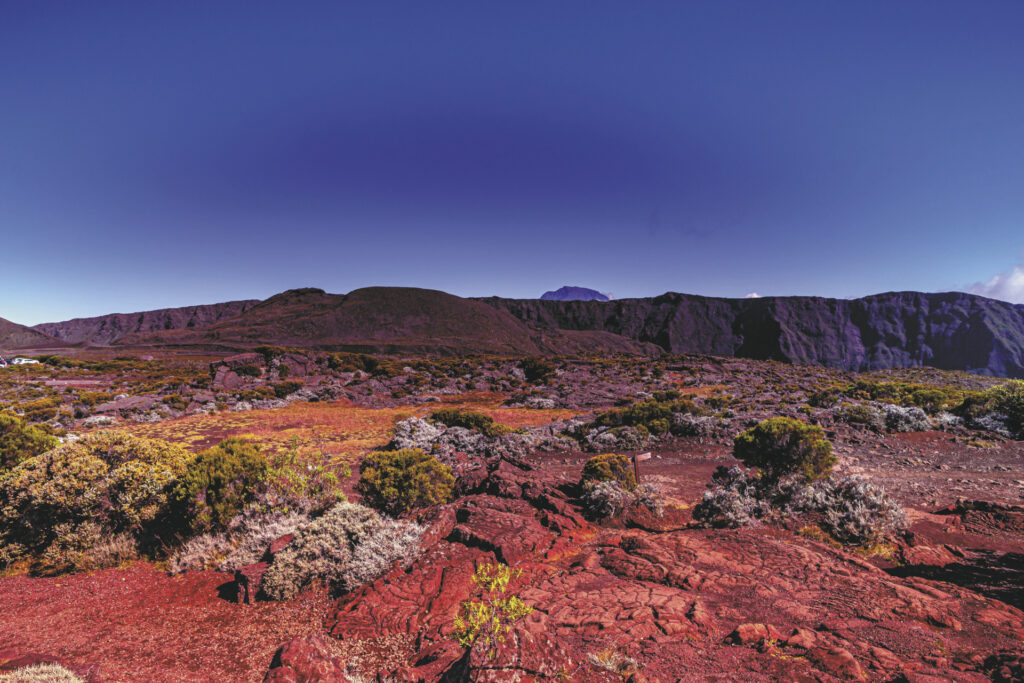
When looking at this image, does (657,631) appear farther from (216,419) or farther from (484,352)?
(484,352)

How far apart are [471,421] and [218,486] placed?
10349 millimetres

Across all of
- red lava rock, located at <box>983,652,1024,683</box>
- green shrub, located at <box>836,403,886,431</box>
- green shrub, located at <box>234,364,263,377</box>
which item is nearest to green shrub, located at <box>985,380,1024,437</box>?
green shrub, located at <box>836,403,886,431</box>

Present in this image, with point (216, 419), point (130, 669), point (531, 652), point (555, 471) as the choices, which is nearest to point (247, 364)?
point (216, 419)

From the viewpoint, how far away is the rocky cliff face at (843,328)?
94375mm

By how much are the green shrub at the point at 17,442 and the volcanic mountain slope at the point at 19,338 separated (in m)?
154

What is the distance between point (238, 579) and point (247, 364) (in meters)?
34.9

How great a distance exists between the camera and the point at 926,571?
19.4 feet

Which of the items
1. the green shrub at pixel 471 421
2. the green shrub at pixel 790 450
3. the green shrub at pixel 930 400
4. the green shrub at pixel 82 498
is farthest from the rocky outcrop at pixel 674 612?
the green shrub at pixel 930 400

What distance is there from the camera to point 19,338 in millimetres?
116062

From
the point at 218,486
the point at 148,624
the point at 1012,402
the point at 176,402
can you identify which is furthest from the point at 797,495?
the point at 176,402

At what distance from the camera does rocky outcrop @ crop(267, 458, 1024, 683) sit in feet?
12.2

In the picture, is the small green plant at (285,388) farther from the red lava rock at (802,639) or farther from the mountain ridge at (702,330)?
the mountain ridge at (702,330)

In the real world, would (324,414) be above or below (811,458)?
below

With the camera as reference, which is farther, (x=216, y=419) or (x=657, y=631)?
(x=216, y=419)
